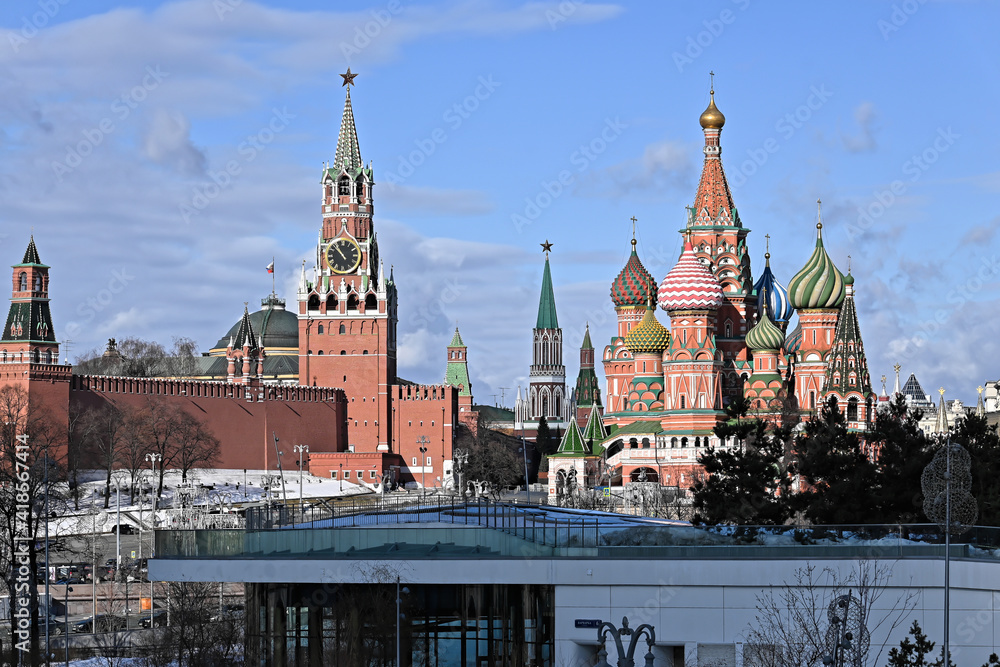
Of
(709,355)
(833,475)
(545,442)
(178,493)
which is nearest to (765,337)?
(709,355)

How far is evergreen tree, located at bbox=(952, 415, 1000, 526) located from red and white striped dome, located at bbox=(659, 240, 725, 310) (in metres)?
40.1

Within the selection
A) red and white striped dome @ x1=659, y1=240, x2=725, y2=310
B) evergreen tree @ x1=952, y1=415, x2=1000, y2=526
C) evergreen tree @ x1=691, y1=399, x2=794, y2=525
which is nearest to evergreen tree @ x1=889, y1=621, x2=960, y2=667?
evergreen tree @ x1=952, y1=415, x2=1000, y2=526

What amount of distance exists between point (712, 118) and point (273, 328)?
143 feet

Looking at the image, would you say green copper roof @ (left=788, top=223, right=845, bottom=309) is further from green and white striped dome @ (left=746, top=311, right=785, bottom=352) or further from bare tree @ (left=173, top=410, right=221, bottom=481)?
bare tree @ (left=173, top=410, right=221, bottom=481)

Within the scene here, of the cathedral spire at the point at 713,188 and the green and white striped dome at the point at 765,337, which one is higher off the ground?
the cathedral spire at the point at 713,188

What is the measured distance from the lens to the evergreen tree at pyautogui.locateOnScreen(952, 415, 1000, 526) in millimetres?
39688

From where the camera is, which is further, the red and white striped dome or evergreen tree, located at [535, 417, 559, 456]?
evergreen tree, located at [535, 417, 559, 456]

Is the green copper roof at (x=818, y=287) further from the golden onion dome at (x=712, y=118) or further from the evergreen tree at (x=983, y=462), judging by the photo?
the evergreen tree at (x=983, y=462)

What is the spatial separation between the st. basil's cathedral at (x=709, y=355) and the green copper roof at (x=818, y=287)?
0.05 metres

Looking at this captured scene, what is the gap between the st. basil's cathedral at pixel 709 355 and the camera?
299 ft

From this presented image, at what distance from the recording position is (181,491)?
269ft

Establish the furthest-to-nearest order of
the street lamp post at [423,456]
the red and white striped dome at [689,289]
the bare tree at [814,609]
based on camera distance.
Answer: the street lamp post at [423,456], the red and white striped dome at [689,289], the bare tree at [814,609]

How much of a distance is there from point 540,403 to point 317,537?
5096 inches

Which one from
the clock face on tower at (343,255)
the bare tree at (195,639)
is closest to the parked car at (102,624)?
the bare tree at (195,639)
